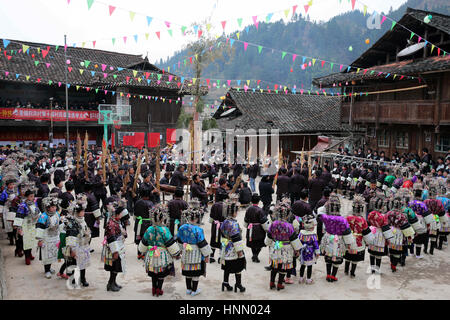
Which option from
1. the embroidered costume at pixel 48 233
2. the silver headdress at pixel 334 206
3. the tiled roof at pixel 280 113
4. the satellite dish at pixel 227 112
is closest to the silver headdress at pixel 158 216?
the embroidered costume at pixel 48 233

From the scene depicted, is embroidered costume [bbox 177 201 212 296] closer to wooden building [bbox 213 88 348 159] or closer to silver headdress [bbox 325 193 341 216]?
silver headdress [bbox 325 193 341 216]

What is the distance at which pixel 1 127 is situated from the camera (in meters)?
25.2

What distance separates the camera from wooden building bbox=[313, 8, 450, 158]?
15953mm

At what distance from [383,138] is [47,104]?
22592mm

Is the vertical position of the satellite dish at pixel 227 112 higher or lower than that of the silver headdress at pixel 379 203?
higher

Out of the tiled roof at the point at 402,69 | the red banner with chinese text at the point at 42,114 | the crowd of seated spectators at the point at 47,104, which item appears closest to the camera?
the tiled roof at the point at 402,69

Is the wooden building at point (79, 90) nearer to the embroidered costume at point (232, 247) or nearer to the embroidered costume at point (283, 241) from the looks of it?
the embroidered costume at point (232, 247)

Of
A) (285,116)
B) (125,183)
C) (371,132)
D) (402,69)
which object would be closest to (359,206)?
(125,183)

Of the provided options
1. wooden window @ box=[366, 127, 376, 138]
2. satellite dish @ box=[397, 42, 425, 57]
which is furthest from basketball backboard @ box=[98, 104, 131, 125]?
satellite dish @ box=[397, 42, 425, 57]

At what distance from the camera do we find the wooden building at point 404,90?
1595 cm

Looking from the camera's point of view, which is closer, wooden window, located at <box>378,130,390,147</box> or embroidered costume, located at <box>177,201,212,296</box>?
embroidered costume, located at <box>177,201,212,296</box>

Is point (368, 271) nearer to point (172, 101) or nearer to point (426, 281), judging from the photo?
point (426, 281)

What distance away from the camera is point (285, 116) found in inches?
1071

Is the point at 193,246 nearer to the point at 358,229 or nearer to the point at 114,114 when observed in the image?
the point at 358,229
